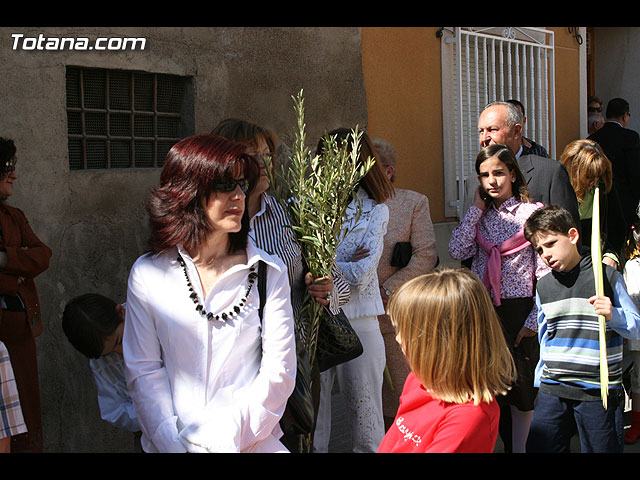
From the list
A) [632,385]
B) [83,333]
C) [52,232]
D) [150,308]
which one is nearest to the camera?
[150,308]

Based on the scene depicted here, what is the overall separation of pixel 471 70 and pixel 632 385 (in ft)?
12.5

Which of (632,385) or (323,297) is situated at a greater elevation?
(323,297)

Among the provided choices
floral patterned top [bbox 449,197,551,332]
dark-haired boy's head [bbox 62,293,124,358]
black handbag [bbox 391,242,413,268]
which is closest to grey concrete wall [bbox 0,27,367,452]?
dark-haired boy's head [bbox 62,293,124,358]

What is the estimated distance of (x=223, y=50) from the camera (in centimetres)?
536

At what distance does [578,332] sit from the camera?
3.56 metres

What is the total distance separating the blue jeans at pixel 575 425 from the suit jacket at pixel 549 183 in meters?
1.25

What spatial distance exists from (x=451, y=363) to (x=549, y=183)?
2.44m

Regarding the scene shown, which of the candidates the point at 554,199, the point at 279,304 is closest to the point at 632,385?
the point at 554,199

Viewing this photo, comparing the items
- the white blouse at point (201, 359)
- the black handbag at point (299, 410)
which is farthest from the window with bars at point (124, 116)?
the black handbag at point (299, 410)

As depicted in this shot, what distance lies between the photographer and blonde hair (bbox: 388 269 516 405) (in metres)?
2.31

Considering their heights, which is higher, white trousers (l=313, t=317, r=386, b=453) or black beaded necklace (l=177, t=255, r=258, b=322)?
black beaded necklace (l=177, t=255, r=258, b=322)

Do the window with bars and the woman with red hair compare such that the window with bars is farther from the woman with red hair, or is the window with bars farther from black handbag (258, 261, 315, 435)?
black handbag (258, 261, 315, 435)

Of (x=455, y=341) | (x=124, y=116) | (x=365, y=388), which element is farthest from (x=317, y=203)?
(x=124, y=116)

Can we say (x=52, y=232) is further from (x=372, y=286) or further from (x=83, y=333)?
(x=372, y=286)
